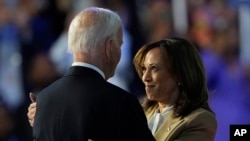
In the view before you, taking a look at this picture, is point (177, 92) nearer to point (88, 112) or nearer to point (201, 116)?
point (201, 116)

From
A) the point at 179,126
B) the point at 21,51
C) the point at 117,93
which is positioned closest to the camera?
the point at 117,93

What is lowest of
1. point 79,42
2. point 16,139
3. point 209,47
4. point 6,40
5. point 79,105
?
point 16,139

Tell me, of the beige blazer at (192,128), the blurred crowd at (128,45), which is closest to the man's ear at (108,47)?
the beige blazer at (192,128)

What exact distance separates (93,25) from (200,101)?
0.63 metres

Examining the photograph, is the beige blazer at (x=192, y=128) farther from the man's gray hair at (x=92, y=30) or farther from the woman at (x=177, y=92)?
the man's gray hair at (x=92, y=30)

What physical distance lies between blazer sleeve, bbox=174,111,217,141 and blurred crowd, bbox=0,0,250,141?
191 cm

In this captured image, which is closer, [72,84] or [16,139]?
[72,84]

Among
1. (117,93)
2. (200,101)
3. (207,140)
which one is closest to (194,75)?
(200,101)

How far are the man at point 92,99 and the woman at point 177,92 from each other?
0.48 metres

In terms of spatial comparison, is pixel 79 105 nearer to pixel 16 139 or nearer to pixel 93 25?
pixel 93 25

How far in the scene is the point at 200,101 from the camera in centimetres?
212

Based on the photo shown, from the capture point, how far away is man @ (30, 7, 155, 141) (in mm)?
1570

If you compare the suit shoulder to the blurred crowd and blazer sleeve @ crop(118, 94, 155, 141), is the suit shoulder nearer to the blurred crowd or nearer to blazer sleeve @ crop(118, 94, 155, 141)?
blazer sleeve @ crop(118, 94, 155, 141)

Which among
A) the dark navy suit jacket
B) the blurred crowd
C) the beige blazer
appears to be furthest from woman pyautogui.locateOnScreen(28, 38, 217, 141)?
the blurred crowd
